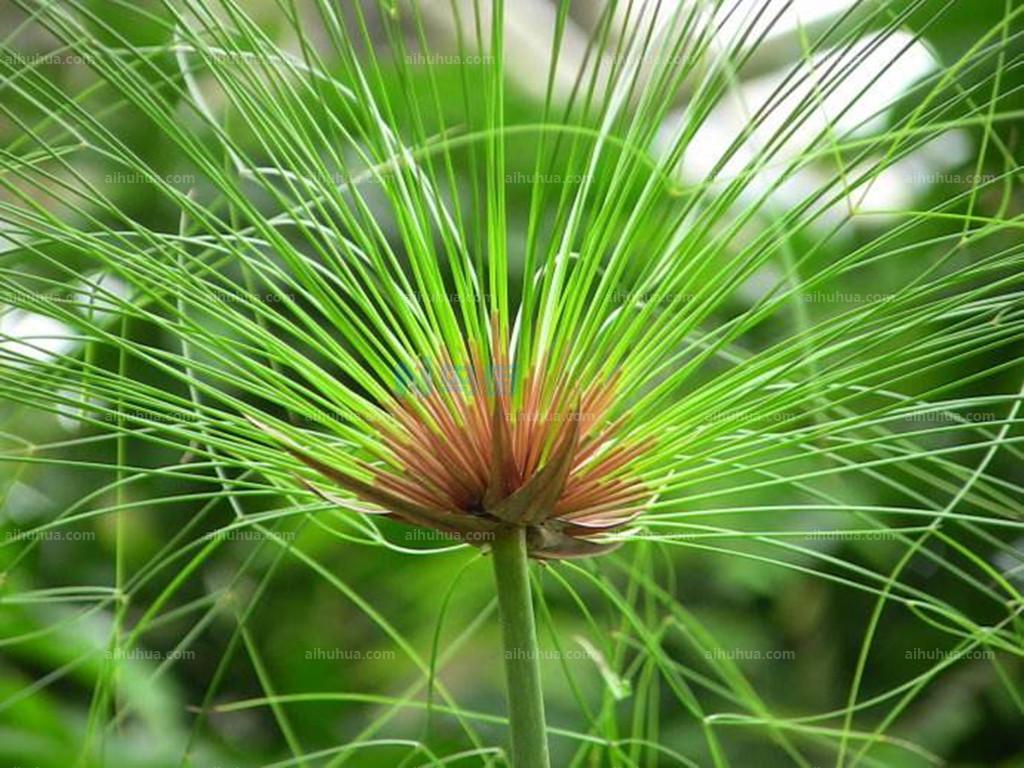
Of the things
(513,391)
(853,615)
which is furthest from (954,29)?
(513,391)

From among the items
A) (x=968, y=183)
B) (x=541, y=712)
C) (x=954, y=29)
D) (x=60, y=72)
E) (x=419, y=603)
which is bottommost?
(x=541, y=712)

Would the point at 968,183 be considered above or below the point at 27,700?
above

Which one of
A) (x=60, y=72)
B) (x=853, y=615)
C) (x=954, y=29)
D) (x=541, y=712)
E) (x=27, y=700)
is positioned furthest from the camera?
(x=60, y=72)

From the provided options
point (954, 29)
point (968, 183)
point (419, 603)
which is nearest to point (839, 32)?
point (954, 29)

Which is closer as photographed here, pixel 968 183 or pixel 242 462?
pixel 242 462

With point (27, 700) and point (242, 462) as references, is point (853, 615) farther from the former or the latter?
point (242, 462)

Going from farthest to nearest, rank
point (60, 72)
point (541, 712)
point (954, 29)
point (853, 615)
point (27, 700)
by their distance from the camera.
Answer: point (60, 72) < point (954, 29) < point (853, 615) < point (27, 700) < point (541, 712)

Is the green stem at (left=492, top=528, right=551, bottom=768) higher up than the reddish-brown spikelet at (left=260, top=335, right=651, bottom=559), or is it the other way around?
the reddish-brown spikelet at (left=260, top=335, right=651, bottom=559)

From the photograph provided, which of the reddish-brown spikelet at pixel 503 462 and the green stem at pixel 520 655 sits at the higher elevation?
the reddish-brown spikelet at pixel 503 462
